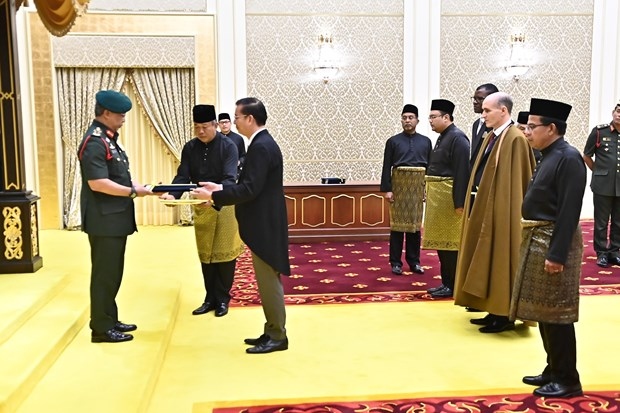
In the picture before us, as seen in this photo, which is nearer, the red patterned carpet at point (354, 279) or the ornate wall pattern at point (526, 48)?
the red patterned carpet at point (354, 279)

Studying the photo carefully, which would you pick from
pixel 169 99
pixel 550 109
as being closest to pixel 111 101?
pixel 550 109

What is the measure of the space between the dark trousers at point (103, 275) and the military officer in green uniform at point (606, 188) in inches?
190

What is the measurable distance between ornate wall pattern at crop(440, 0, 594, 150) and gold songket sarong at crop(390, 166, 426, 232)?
3.63 meters

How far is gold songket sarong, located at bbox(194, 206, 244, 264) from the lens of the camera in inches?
183

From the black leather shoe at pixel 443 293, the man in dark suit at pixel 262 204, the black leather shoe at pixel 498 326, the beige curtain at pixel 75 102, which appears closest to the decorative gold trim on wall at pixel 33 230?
the man in dark suit at pixel 262 204

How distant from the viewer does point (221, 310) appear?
4727 mm

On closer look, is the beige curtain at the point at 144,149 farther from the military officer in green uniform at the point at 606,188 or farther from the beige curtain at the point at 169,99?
the military officer in green uniform at the point at 606,188

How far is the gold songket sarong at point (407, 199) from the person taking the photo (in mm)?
6066

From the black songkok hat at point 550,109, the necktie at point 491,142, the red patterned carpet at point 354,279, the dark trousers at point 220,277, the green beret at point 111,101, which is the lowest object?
the red patterned carpet at point 354,279

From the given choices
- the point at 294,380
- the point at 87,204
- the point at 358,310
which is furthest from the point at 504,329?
the point at 87,204

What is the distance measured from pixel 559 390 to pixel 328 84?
670 cm

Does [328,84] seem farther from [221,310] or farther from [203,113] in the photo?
[221,310]

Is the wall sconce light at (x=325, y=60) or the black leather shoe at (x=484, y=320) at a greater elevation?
the wall sconce light at (x=325, y=60)

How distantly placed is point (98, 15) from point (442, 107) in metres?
5.64
